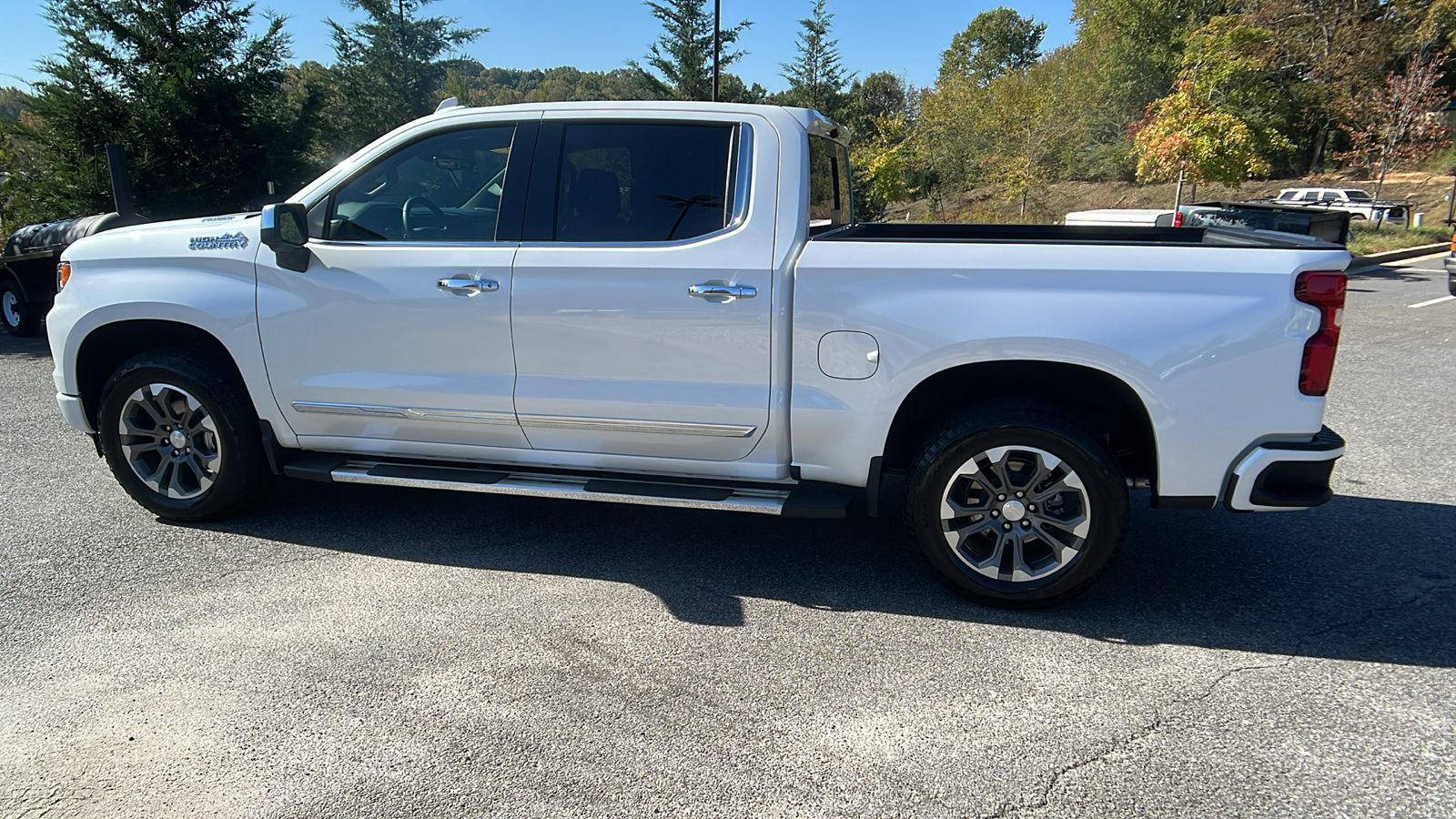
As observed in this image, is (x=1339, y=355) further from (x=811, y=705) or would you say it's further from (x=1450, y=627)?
(x=811, y=705)

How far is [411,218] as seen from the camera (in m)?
4.16

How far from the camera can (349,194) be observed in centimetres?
420

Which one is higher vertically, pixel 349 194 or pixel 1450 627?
pixel 349 194

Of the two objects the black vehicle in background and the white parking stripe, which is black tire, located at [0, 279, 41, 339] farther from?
the white parking stripe

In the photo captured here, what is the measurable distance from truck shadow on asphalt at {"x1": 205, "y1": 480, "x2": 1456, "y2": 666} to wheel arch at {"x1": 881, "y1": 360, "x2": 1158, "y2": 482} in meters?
0.53

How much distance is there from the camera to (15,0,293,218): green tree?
14.7 m

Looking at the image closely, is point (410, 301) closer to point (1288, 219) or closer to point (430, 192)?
point (430, 192)

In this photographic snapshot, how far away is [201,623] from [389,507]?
1.40 m

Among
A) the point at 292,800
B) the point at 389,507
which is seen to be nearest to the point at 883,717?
the point at 292,800

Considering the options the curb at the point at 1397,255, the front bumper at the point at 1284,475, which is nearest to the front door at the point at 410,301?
the front bumper at the point at 1284,475

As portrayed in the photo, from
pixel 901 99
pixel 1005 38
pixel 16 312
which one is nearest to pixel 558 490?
pixel 16 312

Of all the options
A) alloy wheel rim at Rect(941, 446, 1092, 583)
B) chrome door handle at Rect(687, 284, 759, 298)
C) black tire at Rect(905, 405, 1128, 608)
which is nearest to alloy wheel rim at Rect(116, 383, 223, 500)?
chrome door handle at Rect(687, 284, 759, 298)

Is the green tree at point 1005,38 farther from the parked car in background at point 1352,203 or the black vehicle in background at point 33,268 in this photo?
the black vehicle in background at point 33,268

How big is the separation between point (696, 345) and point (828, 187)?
1.21 metres
